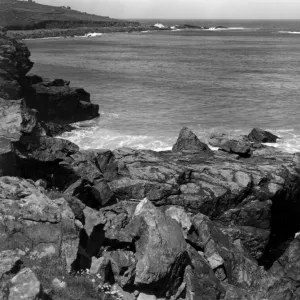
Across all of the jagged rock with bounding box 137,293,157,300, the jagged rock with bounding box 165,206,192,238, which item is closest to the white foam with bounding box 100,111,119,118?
the jagged rock with bounding box 165,206,192,238

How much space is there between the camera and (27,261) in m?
12.8

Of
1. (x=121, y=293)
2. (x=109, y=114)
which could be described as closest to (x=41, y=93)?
(x=109, y=114)

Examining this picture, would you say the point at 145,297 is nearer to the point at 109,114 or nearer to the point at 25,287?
the point at 25,287

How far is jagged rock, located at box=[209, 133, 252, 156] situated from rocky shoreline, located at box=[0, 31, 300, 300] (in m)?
0.07

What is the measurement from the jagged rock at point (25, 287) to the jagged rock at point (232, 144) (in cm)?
1821

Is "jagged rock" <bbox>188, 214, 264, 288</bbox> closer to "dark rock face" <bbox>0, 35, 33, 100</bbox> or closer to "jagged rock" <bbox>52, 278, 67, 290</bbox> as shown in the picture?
"jagged rock" <bbox>52, 278, 67, 290</bbox>

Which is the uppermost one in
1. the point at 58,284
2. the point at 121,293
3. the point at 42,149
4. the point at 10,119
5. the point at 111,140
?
the point at 10,119

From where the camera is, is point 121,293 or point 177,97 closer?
point 121,293

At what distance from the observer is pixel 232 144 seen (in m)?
27.5

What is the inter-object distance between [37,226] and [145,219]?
3.59 metres

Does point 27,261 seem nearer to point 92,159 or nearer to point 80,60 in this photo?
point 92,159

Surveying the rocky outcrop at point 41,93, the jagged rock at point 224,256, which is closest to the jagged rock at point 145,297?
the jagged rock at point 224,256

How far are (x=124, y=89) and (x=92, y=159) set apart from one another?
38.9 meters

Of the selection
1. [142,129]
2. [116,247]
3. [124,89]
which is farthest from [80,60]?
[116,247]
